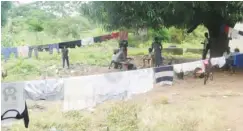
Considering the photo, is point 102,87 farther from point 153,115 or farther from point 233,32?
point 233,32

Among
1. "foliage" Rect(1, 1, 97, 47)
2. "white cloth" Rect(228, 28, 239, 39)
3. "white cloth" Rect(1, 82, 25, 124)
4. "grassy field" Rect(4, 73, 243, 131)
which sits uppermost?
"foliage" Rect(1, 1, 97, 47)

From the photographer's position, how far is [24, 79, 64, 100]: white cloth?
3.50 m

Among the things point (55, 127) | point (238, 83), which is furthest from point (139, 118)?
point (238, 83)

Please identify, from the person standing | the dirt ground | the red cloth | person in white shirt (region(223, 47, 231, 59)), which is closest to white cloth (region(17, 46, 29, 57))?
the dirt ground

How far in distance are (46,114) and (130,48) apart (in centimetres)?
710

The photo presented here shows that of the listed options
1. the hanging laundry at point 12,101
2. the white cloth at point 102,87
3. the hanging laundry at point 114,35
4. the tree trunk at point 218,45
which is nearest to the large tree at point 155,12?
the tree trunk at point 218,45

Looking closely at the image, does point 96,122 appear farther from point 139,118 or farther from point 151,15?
point 151,15

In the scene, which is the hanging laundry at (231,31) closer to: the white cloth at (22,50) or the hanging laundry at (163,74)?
the hanging laundry at (163,74)

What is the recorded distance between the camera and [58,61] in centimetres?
955

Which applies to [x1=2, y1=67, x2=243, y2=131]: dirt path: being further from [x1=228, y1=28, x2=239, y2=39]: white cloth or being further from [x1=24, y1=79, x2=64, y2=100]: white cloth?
[x1=24, y1=79, x2=64, y2=100]: white cloth

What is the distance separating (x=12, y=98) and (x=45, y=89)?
331 mm

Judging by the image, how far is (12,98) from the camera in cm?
339

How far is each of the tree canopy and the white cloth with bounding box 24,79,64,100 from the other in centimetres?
317

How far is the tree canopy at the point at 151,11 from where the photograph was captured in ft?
21.9
